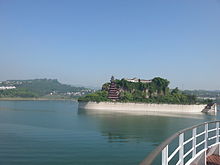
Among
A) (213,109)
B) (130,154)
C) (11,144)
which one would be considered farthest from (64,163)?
(213,109)

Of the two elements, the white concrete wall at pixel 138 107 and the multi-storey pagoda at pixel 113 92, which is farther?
the multi-storey pagoda at pixel 113 92

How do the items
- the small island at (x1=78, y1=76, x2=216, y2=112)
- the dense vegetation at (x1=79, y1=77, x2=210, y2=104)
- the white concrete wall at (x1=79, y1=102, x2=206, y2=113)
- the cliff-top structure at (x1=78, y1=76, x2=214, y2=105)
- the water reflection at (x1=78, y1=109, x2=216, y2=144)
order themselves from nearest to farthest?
the water reflection at (x1=78, y1=109, x2=216, y2=144), the white concrete wall at (x1=79, y1=102, x2=206, y2=113), the small island at (x1=78, y1=76, x2=216, y2=112), the cliff-top structure at (x1=78, y1=76, x2=214, y2=105), the dense vegetation at (x1=79, y1=77, x2=210, y2=104)

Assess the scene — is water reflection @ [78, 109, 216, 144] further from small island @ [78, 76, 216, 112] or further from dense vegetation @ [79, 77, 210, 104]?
dense vegetation @ [79, 77, 210, 104]

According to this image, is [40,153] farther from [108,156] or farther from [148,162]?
[148,162]

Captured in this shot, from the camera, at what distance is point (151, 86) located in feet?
270

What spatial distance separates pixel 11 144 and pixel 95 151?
15.6 ft

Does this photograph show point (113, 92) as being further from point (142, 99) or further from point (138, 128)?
point (138, 128)

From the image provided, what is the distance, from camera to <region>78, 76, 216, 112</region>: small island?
69.0 meters

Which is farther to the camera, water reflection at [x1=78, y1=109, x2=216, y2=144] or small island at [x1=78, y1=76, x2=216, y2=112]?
small island at [x1=78, y1=76, x2=216, y2=112]

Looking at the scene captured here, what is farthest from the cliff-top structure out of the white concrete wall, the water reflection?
the water reflection

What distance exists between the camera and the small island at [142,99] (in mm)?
69000

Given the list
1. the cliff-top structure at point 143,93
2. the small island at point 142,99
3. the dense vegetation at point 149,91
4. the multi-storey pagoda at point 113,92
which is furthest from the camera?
the dense vegetation at point 149,91

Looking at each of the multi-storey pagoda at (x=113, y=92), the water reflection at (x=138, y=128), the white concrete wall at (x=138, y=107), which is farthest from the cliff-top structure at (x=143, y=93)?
the water reflection at (x=138, y=128)

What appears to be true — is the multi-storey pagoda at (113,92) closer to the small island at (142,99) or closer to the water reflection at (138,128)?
the small island at (142,99)
